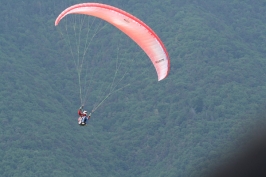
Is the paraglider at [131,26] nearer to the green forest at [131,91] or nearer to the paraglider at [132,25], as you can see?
the paraglider at [132,25]

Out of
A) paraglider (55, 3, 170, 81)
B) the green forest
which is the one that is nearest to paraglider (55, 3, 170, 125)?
paraglider (55, 3, 170, 81)

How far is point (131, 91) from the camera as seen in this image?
304ft

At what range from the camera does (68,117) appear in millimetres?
83500

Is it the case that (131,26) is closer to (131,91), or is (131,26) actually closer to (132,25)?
(132,25)

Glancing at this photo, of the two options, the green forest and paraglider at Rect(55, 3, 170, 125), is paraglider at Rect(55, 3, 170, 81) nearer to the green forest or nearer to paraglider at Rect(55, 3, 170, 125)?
paraglider at Rect(55, 3, 170, 125)

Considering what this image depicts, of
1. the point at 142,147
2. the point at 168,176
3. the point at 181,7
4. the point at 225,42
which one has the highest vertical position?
the point at 181,7

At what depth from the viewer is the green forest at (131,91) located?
7556cm

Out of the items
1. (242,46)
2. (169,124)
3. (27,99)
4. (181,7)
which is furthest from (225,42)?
(27,99)

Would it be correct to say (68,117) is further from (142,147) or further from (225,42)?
(225,42)

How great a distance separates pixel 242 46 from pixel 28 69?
23877mm

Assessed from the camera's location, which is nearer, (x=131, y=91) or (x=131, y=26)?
(x=131, y=26)

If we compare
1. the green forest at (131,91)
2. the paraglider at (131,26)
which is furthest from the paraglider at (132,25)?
the green forest at (131,91)

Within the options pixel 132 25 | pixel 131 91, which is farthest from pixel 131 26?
pixel 131 91

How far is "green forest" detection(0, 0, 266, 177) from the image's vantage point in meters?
75.6
